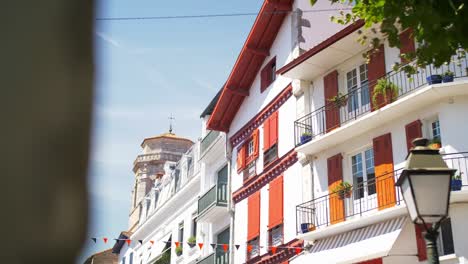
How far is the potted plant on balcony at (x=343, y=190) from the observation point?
1913 centimetres

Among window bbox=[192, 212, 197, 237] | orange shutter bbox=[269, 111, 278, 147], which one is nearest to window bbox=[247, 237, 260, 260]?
orange shutter bbox=[269, 111, 278, 147]

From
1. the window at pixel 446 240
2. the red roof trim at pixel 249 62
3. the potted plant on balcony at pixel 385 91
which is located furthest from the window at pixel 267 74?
the window at pixel 446 240

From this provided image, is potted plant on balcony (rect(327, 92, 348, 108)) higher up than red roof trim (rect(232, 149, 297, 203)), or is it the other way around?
potted plant on balcony (rect(327, 92, 348, 108))

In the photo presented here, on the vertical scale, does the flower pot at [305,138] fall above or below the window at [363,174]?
above

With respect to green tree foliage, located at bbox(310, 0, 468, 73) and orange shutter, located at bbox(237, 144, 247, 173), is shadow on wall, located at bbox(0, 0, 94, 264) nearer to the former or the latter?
green tree foliage, located at bbox(310, 0, 468, 73)

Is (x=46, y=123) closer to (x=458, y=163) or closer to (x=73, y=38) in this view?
(x=73, y=38)

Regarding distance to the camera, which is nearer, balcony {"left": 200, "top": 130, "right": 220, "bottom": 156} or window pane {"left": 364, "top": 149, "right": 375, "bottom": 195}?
window pane {"left": 364, "top": 149, "right": 375, "bottom": 195}

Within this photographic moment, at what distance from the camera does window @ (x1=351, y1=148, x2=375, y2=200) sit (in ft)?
61.3

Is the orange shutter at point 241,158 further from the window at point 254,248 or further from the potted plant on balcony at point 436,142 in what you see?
the potted plant on balcony at point 436,142

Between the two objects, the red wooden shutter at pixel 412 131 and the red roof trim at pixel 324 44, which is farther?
the red roof trim at pixel 324 44

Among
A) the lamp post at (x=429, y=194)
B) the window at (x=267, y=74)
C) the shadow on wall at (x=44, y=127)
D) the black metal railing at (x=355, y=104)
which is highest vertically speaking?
the window at (x=267, y=74)

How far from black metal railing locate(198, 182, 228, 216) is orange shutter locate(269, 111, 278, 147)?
4537 mm

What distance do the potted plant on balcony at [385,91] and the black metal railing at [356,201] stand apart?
215cm

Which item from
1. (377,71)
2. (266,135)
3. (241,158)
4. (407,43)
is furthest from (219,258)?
(407,43)
